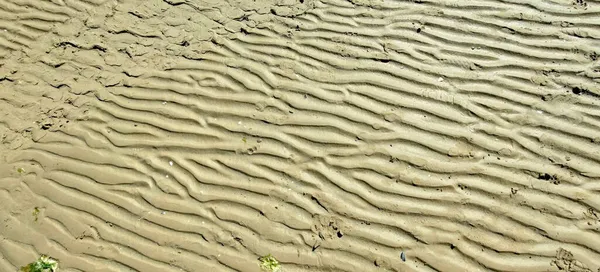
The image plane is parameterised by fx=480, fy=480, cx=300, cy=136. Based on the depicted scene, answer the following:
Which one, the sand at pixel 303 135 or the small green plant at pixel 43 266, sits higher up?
the sand at pixel 303 135

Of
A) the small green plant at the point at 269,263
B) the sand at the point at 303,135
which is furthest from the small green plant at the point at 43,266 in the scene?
the small green plant at the point at 269,263

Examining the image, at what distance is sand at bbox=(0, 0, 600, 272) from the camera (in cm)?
386

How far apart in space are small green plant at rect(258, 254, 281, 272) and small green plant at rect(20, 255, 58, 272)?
64.1 inches

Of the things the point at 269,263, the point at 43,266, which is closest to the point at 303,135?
the point at 269,263

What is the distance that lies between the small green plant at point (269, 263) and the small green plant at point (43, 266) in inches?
64.1

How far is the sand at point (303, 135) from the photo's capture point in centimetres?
386

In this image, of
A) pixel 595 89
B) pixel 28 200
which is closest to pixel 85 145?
pixel 28 200

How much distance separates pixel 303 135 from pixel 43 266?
2415mm

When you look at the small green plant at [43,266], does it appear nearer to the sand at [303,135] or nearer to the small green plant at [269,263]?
the sand at [303,135]

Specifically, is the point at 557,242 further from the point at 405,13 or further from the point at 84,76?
the point at 84,76

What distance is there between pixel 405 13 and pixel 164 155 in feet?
10.2

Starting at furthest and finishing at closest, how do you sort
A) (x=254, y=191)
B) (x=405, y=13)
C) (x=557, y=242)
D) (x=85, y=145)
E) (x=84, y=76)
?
(x=405, y=13), (x=84, y=76), (x=85, y=145), (x=254, y=191), (x=557, y=242)

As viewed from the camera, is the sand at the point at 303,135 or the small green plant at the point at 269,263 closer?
the small green plant at the point at 269,263

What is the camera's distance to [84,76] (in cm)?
510
